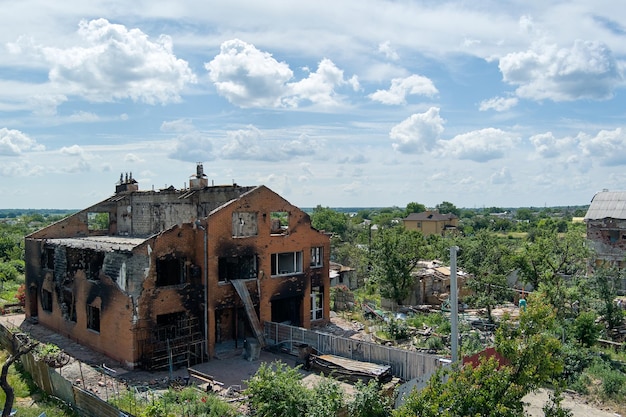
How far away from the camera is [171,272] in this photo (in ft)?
84.3

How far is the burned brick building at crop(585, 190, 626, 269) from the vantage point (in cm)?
4103

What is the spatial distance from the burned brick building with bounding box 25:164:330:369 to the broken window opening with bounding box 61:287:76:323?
2.4 inches

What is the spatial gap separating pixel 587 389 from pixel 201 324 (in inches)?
717

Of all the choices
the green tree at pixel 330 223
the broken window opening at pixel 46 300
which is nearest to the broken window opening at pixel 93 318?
the broken window opening at pixel 46 300

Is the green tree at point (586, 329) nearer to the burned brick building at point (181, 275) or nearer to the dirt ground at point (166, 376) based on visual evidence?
the dirt ground at point (166, 376)

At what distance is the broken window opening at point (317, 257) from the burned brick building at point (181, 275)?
63 mm

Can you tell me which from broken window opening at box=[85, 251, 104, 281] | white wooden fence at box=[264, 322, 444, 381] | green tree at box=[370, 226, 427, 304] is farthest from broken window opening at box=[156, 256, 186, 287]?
green tree at box=[370, 226, 427, 304]

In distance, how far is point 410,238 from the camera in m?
39.0

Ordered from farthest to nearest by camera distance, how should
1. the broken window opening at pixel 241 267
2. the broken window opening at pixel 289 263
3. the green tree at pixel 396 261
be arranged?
1. the green tree at pixel 396 261
2. the broken window opening at pixel 289 263
3. the broken window opening at pixel 241 267

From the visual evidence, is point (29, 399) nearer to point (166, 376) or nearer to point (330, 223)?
point (166, 376)

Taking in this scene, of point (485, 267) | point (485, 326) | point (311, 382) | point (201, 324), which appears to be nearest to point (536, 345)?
point (311, 382)

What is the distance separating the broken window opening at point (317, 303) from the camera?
103ft

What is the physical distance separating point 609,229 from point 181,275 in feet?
112

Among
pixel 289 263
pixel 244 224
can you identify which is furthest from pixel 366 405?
pixel 289 263
